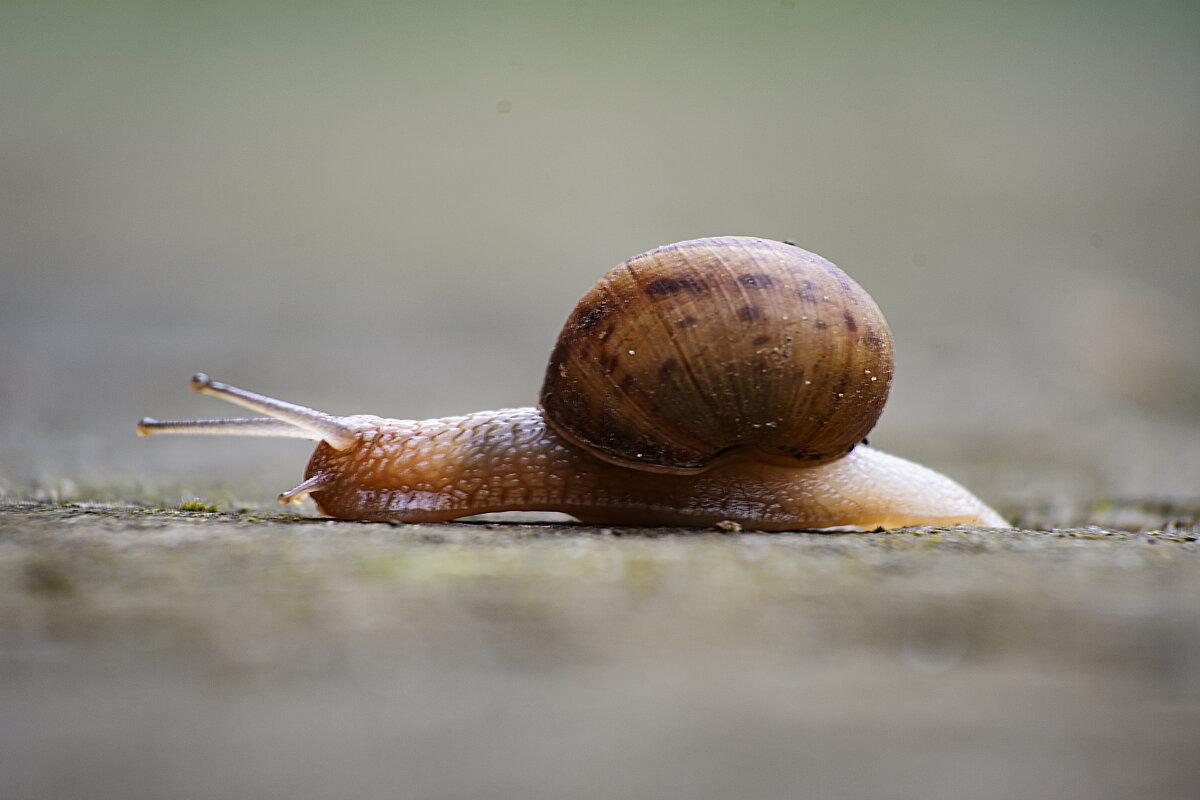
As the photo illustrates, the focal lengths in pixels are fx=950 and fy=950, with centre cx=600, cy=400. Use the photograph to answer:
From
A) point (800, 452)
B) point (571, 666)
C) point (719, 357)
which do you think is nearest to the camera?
point (571, 666)

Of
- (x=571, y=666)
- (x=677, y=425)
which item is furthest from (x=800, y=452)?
(x=571, y=666)

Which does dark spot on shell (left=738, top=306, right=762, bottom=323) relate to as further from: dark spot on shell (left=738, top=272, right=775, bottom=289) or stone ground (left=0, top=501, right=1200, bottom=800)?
stone ground (left=0, top=501, right=1200, bottom=800)

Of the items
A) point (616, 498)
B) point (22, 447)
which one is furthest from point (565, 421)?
point (22, 447)

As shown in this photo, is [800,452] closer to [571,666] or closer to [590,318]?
[590,318]

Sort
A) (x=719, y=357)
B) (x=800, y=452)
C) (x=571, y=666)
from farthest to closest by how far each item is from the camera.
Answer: (x=800, y=452) → (x=719, y=357) → (x=571, y=666)

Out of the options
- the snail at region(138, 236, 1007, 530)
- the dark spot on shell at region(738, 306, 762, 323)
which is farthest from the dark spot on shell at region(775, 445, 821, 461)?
the dark spot on shell at region(738, 306, 762, 323)

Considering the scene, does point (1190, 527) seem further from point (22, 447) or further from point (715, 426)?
point (22, 447)
